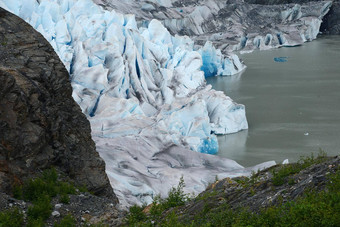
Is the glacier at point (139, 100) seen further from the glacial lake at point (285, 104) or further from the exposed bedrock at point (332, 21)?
the exposed bedrock at point (332, 21)

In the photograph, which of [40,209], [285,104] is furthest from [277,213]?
[285,104]

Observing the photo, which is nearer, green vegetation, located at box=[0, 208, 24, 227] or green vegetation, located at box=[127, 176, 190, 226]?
green vegetation, located at box=[0, 208, 24, 227]

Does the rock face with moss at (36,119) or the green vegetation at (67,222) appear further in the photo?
the rock face with moss at (36,119)

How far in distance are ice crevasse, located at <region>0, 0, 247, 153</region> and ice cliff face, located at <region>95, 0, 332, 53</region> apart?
9.96m

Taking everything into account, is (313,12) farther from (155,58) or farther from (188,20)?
(155,58)

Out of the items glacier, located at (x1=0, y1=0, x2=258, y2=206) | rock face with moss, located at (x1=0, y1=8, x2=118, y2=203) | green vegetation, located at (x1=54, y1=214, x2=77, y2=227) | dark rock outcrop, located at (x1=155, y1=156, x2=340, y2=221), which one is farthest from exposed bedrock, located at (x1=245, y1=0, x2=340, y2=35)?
green vegetation, located at (x1=54, y1=214, x2=77, y2=227)

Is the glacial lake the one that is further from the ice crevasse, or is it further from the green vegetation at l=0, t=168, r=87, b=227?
the green vegetation at l=0, t=168, r=87, b=227

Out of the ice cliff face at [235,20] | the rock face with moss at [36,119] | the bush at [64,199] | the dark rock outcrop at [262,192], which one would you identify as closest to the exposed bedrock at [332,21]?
the ice cliff face at [235,20]

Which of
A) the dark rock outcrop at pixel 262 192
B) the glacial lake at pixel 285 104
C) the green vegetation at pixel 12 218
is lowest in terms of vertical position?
the glacial lake at pixel 285 104

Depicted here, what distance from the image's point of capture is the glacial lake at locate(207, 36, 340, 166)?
41.8 feet

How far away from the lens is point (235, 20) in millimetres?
35500

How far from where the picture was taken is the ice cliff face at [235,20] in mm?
30859

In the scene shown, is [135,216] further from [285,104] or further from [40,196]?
[285,104]

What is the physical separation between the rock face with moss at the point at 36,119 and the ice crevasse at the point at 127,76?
Result: 654 centimetres
